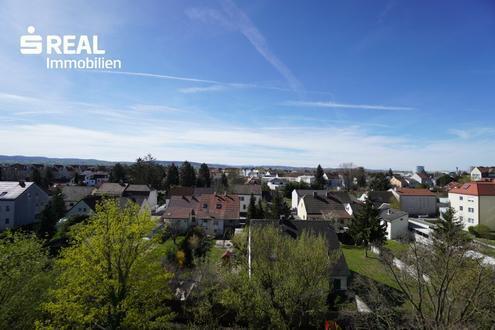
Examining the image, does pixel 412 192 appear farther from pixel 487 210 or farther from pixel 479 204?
pixel 487 210

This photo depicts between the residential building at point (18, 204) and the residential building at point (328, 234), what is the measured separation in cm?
3535

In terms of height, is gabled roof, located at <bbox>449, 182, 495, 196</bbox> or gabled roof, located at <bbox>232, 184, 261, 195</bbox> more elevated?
gabled roof, located at <bbox>449, 182, 495, 196</bbox>

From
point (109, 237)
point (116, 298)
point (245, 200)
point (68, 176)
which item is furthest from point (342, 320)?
point (68, 176)

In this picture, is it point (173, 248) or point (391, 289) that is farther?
point (173, 248)

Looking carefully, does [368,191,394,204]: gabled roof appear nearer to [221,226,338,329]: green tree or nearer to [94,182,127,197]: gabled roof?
[221,226,338,329]: green tree

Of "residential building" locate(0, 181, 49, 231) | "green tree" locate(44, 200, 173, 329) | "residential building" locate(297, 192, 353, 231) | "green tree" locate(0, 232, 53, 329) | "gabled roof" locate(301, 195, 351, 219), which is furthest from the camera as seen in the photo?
"gabled roof" locate(301, 195, 351, 219)

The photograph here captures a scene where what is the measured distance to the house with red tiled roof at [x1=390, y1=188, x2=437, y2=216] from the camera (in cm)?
5731

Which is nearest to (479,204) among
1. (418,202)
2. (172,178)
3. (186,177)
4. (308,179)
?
(418,202)

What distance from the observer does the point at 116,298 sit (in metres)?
13.2

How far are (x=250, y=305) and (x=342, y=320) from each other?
606cm

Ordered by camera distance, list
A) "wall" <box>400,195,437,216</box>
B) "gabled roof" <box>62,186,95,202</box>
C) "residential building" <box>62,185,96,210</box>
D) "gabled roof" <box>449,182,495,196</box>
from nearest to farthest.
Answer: "gabled roof" <box>449,182,495,196</box>, "residential building" <box>62,185,96,210</box>, "gabled roof" <box>62,186,95,202</box>, "wall" <box>400,195,437,216</box>

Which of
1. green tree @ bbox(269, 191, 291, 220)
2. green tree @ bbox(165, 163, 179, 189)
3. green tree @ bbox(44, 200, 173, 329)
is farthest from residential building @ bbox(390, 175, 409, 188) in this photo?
green tree @ bbox(44, 200, 173, 329)

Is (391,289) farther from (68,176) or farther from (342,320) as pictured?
(68,176)

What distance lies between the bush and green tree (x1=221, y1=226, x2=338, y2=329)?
3467 centimetres
